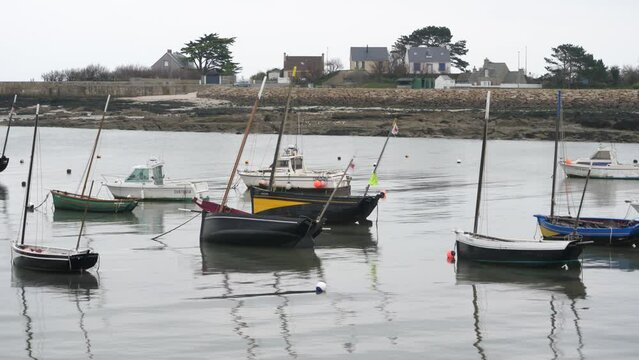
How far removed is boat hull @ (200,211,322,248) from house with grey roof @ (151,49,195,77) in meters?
150

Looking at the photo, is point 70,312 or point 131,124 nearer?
point 70,312

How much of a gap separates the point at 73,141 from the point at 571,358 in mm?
85906

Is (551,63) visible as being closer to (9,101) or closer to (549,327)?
(9,101)

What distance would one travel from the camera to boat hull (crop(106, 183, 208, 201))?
47031 mm

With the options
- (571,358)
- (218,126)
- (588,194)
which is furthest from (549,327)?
(218,126)

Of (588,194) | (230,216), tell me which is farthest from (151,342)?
(588,194)

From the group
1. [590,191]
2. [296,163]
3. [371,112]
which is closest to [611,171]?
[590,191]

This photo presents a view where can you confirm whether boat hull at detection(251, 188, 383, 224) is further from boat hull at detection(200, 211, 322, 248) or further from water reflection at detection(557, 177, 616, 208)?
water reflection at detection(557, 177, 616, 208)

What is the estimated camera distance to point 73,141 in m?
103

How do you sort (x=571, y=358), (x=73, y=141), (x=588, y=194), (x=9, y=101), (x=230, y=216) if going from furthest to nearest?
(x=9, y=101), (x=73, y=141), (x=588, y=194), (x=230, y=216), (x=571, y=358)

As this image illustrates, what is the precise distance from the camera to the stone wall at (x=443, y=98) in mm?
126812

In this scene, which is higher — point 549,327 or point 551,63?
point 551,63

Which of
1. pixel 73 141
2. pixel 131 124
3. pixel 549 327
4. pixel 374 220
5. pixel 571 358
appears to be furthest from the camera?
pixel 131 124

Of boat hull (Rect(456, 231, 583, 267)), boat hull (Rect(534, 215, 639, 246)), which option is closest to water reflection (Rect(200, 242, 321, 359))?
boat hull (Rect(456, 231, 583, 267))
